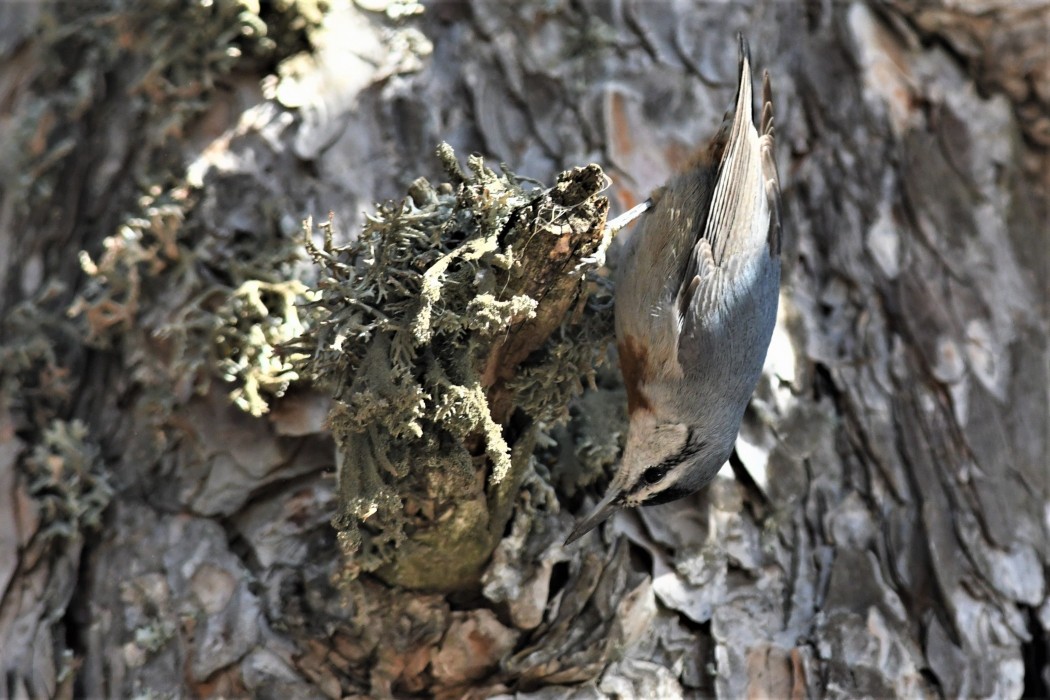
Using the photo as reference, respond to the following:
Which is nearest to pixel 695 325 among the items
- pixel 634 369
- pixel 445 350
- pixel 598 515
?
pixel 634 369

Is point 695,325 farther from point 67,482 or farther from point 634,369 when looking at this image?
point 67,482

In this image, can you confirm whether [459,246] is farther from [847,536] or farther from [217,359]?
[847,536]

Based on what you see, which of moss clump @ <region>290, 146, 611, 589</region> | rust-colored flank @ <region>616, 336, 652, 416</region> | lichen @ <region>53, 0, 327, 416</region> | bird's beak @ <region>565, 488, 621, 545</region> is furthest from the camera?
lichen @ <region>53, 0, 327, 416</region>

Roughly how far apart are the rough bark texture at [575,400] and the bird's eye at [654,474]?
159 mm

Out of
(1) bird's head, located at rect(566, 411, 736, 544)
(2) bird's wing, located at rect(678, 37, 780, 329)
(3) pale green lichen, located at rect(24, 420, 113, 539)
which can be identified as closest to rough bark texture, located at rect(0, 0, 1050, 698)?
(3) pale green lichen, located at rect(24, 420, 113, 539)

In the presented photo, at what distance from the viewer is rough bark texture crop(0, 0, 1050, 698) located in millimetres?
2438

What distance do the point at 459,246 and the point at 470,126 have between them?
93cm

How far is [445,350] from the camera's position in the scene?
213cm

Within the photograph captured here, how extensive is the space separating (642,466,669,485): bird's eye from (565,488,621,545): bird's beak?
0.25 ft

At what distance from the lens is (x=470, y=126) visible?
296 centimetres

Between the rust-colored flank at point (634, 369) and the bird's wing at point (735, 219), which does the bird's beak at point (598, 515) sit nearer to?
the rust-colored flank at point (634, 369)

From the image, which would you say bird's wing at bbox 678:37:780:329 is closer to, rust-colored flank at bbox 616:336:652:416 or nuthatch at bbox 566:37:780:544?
nuthatch at bbox 566:37:780:544

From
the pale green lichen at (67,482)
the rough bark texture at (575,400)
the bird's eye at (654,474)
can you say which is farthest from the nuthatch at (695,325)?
the pale green lichen at (67,482)

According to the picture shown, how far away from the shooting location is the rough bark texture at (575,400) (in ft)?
8.00
